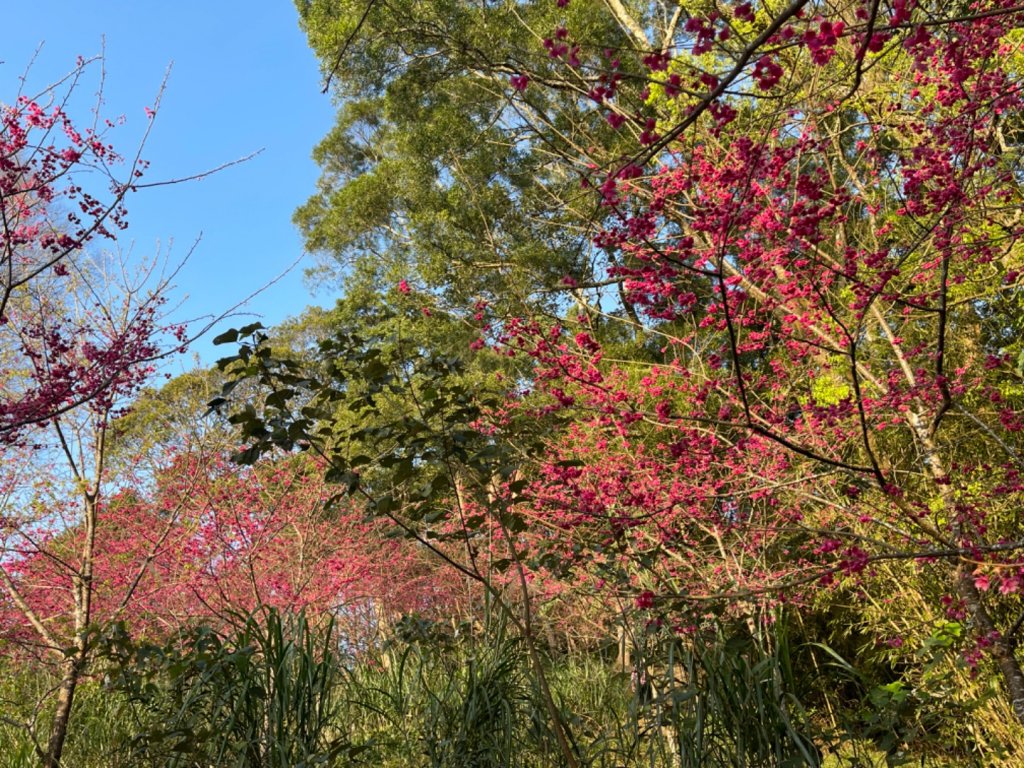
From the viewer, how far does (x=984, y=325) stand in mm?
7023

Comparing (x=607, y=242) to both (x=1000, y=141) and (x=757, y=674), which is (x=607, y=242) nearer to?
A: (x=757, y=674)

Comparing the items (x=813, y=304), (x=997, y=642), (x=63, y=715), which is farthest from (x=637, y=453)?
(x=63, y=715)

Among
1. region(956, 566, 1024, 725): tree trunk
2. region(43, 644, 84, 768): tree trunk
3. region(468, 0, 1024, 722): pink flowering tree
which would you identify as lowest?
region(956, 566, 1024, 725): tree trunk

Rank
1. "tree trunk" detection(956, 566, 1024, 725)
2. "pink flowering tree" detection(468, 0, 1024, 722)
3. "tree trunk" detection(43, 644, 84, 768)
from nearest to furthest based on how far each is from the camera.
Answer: "pink flowering tree" detection(468, 0, 1024, 722)
"tree trunk" detection(43, 644, 84, 768)
"tree trunk" detection(956, 566, 1024, 725)

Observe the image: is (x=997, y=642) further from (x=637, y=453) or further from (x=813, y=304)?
(x=637, y=453)

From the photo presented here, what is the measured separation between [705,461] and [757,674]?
2.32m

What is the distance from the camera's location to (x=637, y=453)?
20.9ft

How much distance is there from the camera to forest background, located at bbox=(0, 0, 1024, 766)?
262 centimetres

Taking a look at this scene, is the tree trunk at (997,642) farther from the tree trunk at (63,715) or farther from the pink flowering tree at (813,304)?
the tree trunk at (63,715)

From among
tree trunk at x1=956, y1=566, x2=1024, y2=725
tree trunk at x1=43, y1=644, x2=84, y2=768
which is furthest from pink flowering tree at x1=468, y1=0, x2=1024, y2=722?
tree trunk at x1=43, y1=644, x2=84, y2=768

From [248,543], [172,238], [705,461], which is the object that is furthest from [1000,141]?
[248,543]

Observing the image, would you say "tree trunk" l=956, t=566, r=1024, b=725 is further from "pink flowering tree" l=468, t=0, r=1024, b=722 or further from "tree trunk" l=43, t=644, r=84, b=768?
"tree trunk" l=43, t=644, r=84, b=768

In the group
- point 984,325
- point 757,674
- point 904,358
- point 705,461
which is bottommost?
point 757,674

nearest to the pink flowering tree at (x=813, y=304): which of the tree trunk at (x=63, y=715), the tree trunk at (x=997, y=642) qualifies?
the tree trunk at (x=997, y=642)
